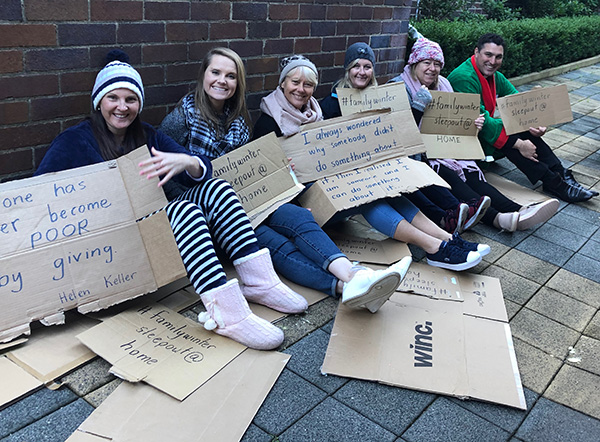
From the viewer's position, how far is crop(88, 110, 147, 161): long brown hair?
2.48 meters

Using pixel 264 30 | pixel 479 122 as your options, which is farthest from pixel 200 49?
pixel 479 122

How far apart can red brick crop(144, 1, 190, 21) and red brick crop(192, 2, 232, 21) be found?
59mm

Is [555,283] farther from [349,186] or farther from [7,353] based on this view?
[7,353]

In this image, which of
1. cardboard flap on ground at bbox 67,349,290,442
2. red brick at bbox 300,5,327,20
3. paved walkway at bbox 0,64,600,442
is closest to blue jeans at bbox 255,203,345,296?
paved walkway at bbox 0,64,600,442

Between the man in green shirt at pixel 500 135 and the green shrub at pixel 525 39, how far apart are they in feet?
6.91

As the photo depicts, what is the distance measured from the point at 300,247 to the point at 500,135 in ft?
7.39

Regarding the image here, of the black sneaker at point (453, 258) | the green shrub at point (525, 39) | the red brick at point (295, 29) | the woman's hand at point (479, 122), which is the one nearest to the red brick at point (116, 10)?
the red brick at point (295, 29)

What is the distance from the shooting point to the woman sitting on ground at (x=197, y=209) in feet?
7.50

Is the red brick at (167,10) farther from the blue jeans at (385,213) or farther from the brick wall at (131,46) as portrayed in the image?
the blue jeans at (385,213)

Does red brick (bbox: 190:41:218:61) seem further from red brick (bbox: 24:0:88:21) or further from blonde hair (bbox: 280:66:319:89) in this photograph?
Result: red brick (bbox: 24:0:88:21)

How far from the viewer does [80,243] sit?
2213mm

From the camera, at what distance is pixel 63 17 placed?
2611 mm

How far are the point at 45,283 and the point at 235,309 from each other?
0.75m

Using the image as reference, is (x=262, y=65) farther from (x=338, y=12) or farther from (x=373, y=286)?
(x=373, y=286)
